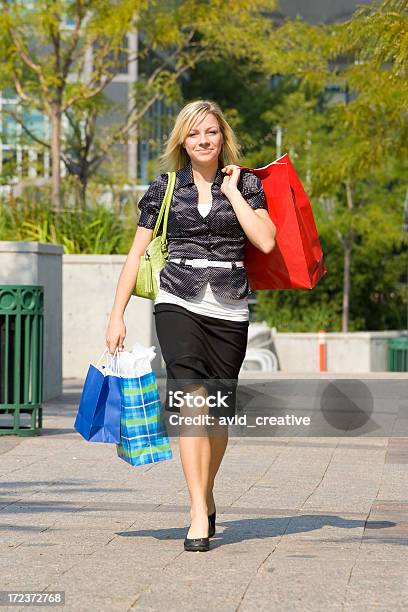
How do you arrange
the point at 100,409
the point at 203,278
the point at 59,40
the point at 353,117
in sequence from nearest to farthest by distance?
the point at 203,278
the point at 100,409
the point at 353,117
the point at 59,40

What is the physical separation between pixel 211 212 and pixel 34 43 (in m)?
31.3

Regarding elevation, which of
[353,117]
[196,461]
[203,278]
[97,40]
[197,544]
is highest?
[97,40]

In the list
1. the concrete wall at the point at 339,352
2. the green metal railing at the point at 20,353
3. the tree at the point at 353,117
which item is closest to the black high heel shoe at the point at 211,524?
the green metal railing at the point at 20,353

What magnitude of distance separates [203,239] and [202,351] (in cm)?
47

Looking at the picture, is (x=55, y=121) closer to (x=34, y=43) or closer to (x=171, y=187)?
(x=34, y=43)

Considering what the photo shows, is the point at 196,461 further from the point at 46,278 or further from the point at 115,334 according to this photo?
the point at 46,278

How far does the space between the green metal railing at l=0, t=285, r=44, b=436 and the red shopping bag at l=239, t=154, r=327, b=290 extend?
4.28 metres

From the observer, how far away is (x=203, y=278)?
5.96 metres

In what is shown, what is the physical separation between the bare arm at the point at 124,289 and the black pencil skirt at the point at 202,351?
0.50ft

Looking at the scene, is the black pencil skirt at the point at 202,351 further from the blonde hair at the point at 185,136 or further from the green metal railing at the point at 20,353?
the green metal railing at the point at 20,353

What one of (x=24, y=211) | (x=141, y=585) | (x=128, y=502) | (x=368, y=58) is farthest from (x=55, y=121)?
(x=141, y=585)

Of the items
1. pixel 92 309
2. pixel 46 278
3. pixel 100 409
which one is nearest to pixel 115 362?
pixel 100 409

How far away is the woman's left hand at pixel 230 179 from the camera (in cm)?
598

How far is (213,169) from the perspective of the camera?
613 cm
